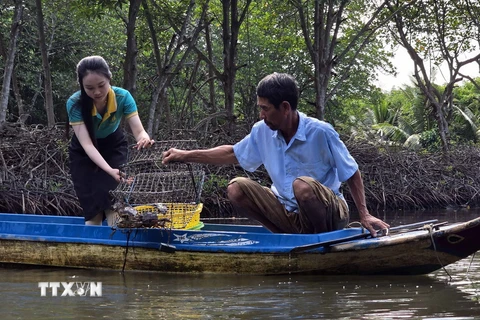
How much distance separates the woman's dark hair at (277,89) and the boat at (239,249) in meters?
0.89

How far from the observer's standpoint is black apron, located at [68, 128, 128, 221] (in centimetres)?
565

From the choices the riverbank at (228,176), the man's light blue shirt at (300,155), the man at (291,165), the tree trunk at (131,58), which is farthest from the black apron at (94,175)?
the tree trunk at (131,58)

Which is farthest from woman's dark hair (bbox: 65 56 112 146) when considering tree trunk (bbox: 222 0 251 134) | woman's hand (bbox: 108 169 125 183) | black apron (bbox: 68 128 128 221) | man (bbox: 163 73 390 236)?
tree trunk (bbox: 222 0 251 134)

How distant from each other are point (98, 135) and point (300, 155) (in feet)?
5.00

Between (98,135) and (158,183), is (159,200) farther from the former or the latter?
(98,135)

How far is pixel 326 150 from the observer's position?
16.2 ft

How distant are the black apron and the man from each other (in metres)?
0.77

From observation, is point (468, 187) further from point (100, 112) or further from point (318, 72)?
point (100, 112)

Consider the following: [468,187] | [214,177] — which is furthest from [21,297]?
[468,187]

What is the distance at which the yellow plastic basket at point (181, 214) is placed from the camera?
5.94 m

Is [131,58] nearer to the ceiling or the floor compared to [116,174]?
nearer to the ceiling

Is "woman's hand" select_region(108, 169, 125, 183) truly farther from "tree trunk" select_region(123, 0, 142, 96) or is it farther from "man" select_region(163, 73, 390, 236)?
"tree trunk" select_region(123, 0, 142, 96)

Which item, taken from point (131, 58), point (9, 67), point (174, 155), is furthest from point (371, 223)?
point (9, 67)

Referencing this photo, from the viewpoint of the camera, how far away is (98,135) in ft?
18.4
